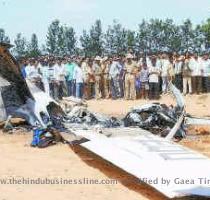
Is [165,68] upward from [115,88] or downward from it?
upward

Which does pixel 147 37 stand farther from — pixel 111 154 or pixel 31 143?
pixel 111 154

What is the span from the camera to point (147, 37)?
36.0m

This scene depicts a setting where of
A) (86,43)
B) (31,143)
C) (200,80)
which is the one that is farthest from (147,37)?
(31,143)

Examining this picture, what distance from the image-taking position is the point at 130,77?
23.2 meters

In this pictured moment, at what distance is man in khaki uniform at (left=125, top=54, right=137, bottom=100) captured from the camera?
76.2 feet

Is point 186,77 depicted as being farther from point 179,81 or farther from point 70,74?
point 70,74

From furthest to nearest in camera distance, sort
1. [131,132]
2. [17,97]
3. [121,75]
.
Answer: [121,75]
[17,97]
[131,132]

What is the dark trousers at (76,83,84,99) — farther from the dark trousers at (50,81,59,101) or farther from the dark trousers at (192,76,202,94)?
the dark trousers at (192,76,202,94)

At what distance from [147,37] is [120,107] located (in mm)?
15842

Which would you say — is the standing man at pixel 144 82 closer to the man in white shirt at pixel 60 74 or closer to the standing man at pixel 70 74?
the standing man at pixel 70 74

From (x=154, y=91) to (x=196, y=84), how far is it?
1.88 metres

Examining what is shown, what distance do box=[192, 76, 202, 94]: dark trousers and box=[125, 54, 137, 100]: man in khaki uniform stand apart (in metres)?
2.53

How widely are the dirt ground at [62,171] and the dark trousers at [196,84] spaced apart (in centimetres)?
1041

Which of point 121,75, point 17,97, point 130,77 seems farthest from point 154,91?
point 17,97
